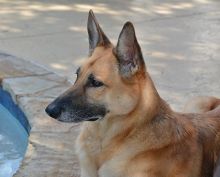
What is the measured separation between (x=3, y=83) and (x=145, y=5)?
10.4ft

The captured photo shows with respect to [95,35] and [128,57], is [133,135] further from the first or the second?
[95,35]

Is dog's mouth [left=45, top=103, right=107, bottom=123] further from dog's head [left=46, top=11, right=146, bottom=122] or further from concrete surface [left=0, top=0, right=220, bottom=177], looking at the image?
concrete surface [left=0, top=0, right=220, bottom=177]

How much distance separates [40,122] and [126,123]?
1.11 metres

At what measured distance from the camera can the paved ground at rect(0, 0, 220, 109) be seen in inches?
226

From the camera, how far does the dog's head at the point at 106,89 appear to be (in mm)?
3504

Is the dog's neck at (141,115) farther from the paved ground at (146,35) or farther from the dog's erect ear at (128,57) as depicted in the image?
the paved ground at (146,35)

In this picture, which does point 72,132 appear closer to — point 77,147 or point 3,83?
point 77,147

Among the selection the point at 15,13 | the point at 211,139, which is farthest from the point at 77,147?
the point at 15,13

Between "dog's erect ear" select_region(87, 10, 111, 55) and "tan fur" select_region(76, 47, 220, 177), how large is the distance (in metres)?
0.06

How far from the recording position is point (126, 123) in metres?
3.62

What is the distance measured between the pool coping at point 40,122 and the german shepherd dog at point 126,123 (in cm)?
33

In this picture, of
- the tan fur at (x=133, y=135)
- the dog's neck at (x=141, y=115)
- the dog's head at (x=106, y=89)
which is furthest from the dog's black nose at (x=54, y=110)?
the dog's neck at (x=141, y=115)

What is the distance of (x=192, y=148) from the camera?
3.75m

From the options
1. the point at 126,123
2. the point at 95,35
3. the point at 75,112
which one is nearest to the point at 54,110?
the point at 75,112
